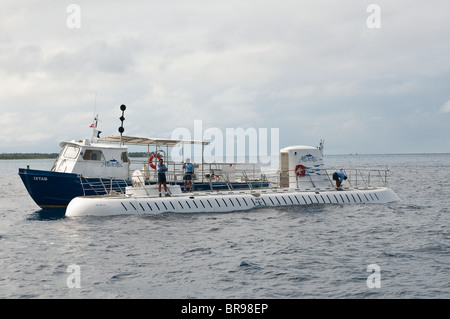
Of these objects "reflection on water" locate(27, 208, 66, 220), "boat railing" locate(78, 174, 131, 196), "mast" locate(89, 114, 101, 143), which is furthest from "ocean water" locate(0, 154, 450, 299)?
"mast" locate(89, 114, 101, 143)

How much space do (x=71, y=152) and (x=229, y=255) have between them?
16457mm

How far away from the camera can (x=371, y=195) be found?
28078mm

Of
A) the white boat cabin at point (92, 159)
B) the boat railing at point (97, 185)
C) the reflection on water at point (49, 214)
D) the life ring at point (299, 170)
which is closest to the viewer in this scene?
the reflection on water at point (49, 214)

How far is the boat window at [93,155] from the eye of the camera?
27.9 metres

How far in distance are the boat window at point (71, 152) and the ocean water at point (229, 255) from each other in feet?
17.3

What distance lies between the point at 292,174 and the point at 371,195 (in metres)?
5.05

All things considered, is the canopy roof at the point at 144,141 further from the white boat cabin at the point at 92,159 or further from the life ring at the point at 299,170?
the life ring at the point at 299,170

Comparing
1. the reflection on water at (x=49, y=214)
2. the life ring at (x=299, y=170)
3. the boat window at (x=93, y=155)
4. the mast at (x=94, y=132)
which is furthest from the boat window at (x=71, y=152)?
the life ring at (x=299, y=170)

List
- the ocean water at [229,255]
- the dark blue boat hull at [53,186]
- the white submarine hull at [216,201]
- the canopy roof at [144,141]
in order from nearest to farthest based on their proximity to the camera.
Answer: the ocean water at [229,255] → the white submarine hull at [216,201] → the dark blue boat hull at [53,186] → the canopy roof at [144,141]

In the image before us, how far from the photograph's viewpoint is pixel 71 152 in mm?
28188

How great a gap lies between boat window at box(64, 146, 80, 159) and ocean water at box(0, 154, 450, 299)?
17.3ft
